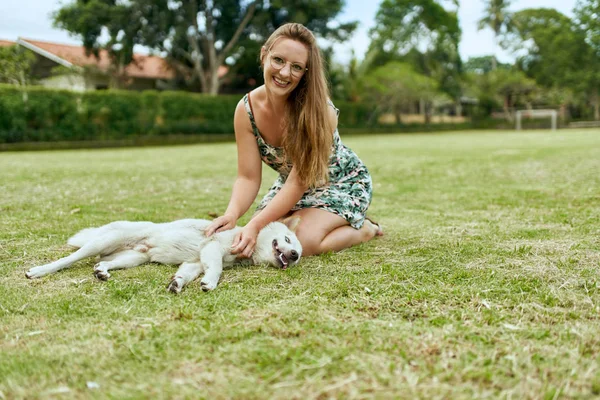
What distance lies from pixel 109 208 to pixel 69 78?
2542 cm

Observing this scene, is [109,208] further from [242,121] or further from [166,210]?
[242,121]

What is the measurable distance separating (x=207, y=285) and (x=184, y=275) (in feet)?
0.65

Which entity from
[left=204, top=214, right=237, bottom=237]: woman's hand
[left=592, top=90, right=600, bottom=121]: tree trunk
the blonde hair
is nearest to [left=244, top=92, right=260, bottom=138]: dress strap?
the blonde hair

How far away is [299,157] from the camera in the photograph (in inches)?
146

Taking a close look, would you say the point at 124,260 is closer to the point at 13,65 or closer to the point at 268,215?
the point at 268,215

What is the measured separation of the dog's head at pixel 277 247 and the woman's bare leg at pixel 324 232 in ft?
0.62

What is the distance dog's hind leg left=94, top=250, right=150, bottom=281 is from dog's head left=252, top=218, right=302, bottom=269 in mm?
724

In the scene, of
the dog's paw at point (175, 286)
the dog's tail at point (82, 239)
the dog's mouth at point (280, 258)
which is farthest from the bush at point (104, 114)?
the dog's paw at point (175, 286)

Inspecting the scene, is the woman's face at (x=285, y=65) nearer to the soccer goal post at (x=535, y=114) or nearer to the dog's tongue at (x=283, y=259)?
the dog's tongue at (x=283, y=259)

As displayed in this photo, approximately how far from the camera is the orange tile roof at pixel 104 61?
29.0 m

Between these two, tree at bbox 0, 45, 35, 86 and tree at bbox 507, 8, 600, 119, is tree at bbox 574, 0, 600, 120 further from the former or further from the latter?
tree at bbox 0, 45, 35, 86

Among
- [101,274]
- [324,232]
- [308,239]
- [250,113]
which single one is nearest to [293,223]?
[308,239]

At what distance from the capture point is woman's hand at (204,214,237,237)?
11.2 ft

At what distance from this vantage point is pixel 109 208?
596 centimetres
